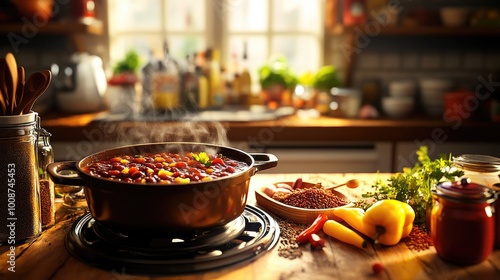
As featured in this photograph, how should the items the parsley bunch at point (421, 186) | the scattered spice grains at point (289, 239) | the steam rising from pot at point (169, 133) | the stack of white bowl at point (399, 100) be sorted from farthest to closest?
the stack of white bowl at point (399, 100), the steam rising from pot at point (169, 133), the parsley bunch at point (421, 186), the scattered spice grains at point (289, 239)

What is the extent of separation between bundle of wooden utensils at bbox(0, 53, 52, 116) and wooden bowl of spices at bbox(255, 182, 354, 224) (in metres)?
0.62

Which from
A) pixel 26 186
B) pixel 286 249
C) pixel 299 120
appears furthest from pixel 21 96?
pixel 299 120

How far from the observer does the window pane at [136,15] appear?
3537mm

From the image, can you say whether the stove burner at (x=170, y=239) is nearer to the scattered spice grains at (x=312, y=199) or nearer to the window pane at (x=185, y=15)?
the scattered spice grains at (x=312, y=199)

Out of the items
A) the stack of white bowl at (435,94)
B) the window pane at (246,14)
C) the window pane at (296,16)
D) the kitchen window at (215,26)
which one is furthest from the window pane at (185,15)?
the stack of white bowl at (435,94)

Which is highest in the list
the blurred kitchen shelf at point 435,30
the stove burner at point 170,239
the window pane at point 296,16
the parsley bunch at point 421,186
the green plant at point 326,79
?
the window pane at point 296,16

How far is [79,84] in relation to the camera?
3.17m

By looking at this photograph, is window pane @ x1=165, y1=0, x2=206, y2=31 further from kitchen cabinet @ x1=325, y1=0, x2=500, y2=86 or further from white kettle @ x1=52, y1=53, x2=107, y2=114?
kitchen cabinet @ x1=325, y1=0, x2=500, y2=86

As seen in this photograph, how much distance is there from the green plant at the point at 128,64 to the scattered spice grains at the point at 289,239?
7.39ft

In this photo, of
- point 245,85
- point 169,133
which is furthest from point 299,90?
point 169,133

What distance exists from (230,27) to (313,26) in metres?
0.56

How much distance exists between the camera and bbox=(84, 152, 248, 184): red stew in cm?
118

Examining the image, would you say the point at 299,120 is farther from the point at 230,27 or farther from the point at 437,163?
the point at 437,163

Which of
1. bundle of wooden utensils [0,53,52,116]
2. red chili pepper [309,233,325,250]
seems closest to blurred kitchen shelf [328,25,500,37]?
red chili pepper [309,233,325,250]
